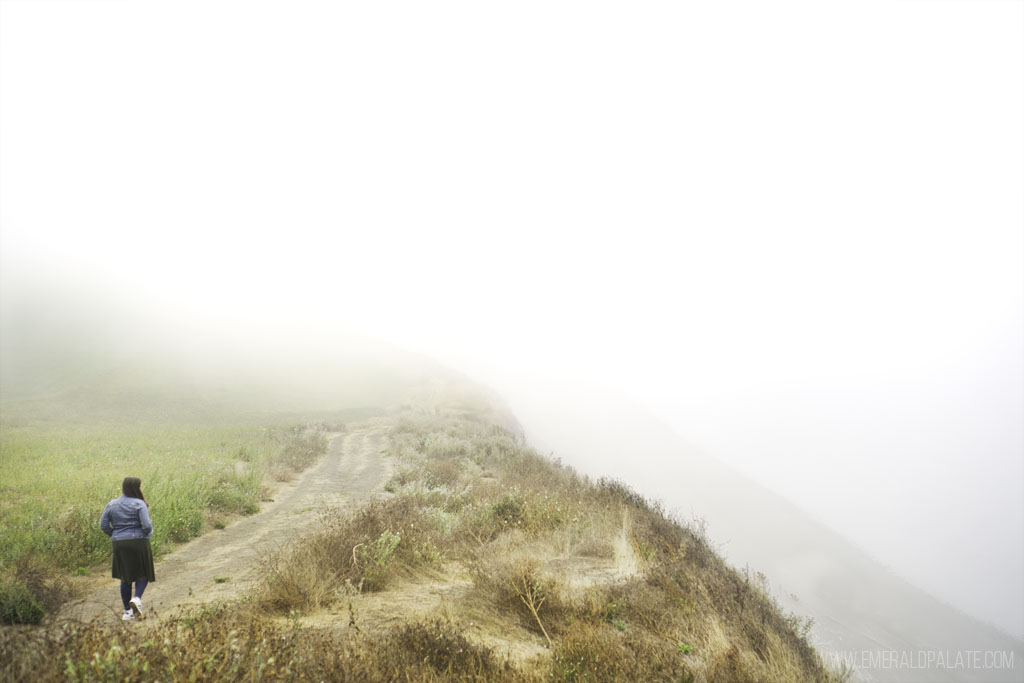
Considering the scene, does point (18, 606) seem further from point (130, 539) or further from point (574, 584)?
point (574, 584)

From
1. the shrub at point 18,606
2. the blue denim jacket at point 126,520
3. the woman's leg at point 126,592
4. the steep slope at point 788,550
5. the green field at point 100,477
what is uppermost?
the blue denim jacket at point 126,520

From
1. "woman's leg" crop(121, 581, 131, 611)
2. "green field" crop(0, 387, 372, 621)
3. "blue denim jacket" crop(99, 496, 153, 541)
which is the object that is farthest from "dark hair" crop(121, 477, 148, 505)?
"green field" crop(0, 387, 372, 621)

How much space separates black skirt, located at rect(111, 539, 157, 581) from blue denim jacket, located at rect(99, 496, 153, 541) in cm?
11

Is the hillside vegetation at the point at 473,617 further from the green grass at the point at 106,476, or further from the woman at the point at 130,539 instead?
the green grass at the point at 106,476

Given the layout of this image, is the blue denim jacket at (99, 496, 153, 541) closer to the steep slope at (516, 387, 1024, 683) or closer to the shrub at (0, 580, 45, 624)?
the shrub at (0, 580, 45, 624)

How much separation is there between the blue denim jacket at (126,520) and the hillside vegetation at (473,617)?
1.92 meters

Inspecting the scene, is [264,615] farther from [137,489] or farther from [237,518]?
[237,518]

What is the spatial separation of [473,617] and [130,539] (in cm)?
542

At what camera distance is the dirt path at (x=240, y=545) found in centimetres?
688

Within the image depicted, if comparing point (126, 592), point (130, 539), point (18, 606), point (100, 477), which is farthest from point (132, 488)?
point (100, 477)

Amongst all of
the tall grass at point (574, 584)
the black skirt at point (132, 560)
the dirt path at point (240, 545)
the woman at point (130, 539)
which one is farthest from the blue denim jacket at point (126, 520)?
the tall grass at point (574, 584)

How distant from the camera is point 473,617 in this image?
5809mm

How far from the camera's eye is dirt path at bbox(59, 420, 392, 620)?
688 cm

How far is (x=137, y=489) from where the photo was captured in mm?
7004
